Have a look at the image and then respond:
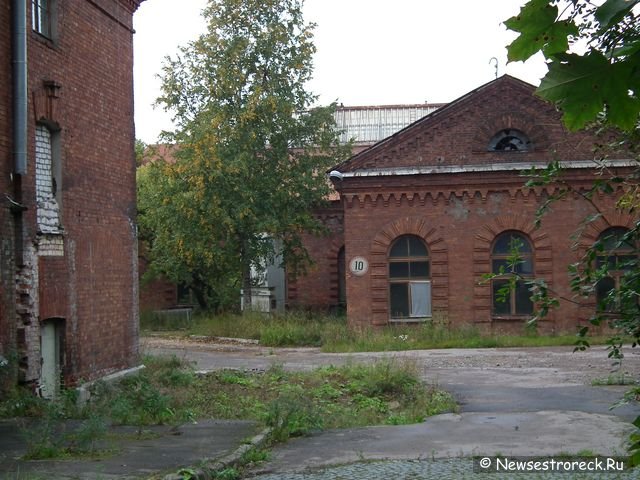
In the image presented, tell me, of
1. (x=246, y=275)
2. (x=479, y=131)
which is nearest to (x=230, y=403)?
(x=479, y=131)

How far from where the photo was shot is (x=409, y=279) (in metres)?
26.1

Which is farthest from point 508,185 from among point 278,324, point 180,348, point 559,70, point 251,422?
point 559,70

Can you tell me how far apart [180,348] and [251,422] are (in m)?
14.0

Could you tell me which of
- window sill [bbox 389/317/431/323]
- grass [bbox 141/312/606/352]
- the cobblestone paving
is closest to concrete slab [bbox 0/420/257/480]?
the cobblestone paving

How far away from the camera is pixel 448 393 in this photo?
46.8 feet

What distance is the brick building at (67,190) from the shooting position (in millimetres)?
11602

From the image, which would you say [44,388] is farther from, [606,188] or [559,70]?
[559,70]

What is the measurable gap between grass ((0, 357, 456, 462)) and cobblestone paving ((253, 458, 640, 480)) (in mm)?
1113

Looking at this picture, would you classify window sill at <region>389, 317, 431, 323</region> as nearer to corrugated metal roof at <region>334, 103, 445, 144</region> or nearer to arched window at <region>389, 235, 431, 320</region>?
arched window at <region>389, 235, 431, 320</region>

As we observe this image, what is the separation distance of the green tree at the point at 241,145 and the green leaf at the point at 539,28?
82.1ft

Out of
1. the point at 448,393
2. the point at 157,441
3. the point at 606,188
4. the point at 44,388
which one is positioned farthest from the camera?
the point at 448,393

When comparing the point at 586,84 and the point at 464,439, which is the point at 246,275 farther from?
the point at 586,84

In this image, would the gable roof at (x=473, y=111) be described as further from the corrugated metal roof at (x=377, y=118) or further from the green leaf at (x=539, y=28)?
the green leaf at (x=539, y=28)

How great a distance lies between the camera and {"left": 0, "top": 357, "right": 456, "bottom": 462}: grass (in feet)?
31.1
